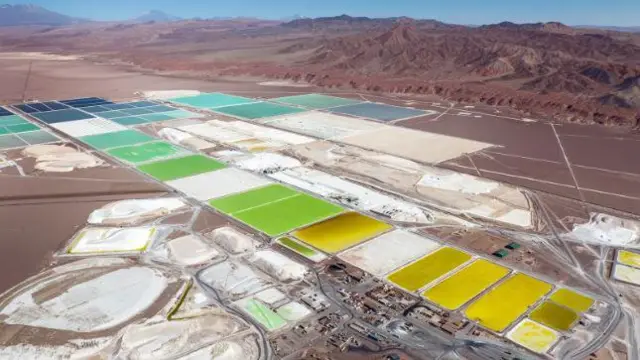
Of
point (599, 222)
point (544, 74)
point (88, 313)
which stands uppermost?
point (544, 74)

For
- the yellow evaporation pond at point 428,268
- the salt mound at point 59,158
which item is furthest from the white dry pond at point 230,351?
the salt mound at point 59,158

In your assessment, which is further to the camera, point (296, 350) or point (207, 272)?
point (207, 272)

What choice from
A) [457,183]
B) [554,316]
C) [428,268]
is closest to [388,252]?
[428,268]

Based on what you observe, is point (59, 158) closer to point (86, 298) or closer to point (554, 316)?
point (86, 298)

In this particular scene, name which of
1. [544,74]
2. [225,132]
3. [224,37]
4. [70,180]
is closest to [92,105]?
[225,132]

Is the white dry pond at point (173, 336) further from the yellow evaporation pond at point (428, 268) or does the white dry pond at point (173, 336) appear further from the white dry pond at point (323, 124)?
the white dry pond at point (323, 124)

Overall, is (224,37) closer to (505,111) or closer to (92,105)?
(92,105)

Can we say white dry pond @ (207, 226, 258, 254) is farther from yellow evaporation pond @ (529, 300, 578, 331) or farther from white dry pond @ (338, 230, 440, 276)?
yellow evaporation pond @ (529, 300, 578, 331)
